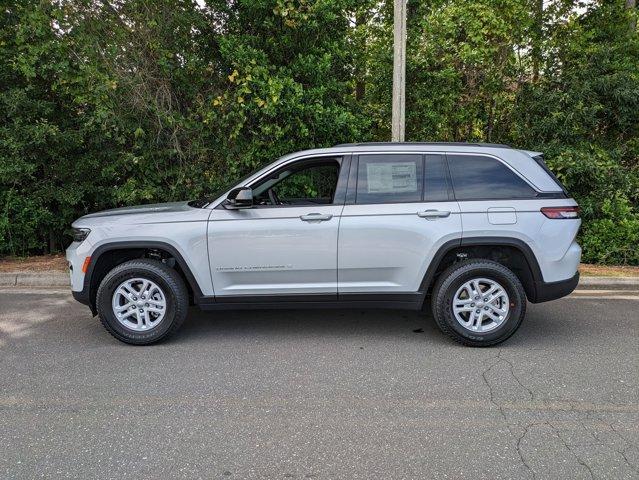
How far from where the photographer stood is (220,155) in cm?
815

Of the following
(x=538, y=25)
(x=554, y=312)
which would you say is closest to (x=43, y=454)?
(x=554, y=312)

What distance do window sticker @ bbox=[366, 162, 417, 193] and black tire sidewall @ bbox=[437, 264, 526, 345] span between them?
89cm

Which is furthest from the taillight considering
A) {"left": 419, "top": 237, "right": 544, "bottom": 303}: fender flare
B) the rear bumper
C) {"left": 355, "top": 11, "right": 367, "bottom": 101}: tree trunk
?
{"left": 355, "top": 11, "right": 367, "bottom": 101}: tree trunk

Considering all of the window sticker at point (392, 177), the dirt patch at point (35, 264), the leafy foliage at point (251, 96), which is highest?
the leafy foliage at point (251, 96)

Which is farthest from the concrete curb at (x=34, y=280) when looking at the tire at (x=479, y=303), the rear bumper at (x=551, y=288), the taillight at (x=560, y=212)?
the taillight at (x=560, y=212)

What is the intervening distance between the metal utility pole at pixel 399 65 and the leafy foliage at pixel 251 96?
62cm

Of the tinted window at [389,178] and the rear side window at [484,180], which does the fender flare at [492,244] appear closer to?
the rear side window at [484,180]

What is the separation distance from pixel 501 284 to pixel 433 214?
0.86 m

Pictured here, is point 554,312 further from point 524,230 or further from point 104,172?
point 104,172

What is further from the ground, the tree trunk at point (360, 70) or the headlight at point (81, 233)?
the tree trunk at point (360, 70)

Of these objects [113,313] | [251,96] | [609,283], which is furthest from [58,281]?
[609,283]

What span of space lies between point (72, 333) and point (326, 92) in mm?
5013

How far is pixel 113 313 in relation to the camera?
179 inches

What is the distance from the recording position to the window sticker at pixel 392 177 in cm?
461
